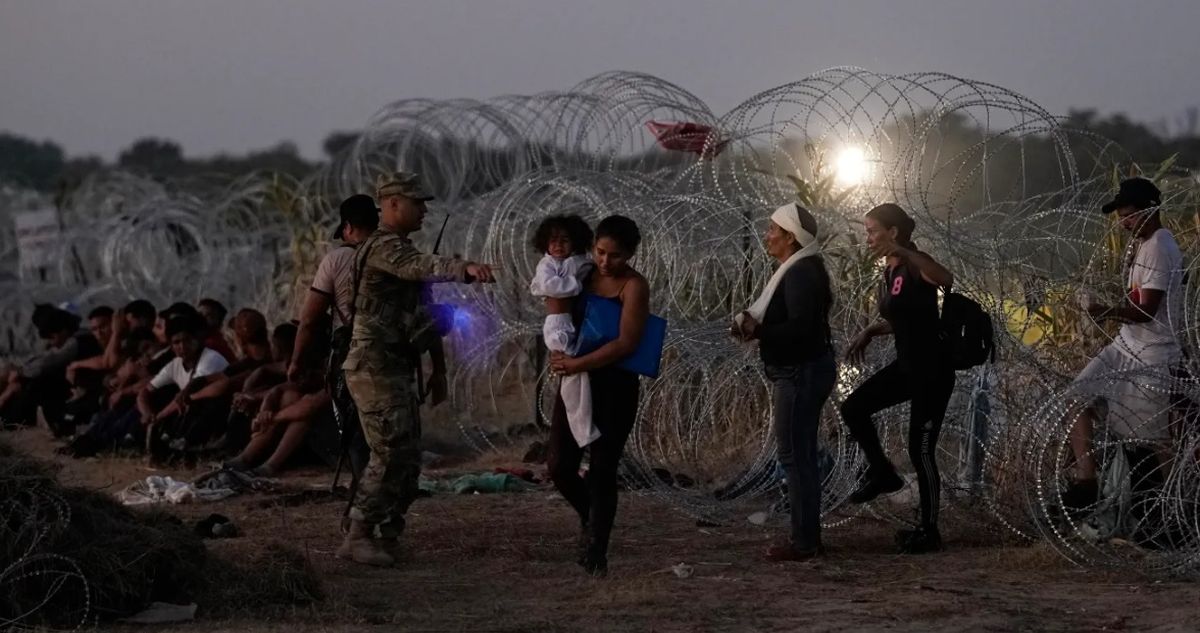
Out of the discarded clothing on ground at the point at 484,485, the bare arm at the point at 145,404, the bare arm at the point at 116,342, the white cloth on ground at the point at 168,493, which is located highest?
the bare arm at the point at 116,342

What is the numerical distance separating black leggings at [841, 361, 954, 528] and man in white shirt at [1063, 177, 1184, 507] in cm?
58

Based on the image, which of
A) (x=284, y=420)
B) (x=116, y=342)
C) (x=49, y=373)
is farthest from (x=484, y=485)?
(x=49, y=373)

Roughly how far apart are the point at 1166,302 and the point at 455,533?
3.57m

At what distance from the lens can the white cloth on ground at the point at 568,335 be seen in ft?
23.4

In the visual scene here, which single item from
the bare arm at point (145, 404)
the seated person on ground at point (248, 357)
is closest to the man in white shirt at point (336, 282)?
the seated person on ground at point (248, 357)

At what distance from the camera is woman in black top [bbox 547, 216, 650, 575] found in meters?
7.15

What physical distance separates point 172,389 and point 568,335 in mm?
6123

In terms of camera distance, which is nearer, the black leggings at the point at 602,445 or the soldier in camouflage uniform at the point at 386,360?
the black leggings at the point at 602,445

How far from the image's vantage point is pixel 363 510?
770cm

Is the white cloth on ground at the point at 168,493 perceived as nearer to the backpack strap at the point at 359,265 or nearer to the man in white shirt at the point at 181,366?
the man in white shirt at the point at 181,366

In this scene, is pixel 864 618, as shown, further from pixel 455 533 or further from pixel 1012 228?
pixel 1012 228

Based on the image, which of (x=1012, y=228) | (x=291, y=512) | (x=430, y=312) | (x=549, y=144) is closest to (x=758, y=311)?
(x=430, y=312)

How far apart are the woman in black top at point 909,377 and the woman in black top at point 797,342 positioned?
1.05 ft

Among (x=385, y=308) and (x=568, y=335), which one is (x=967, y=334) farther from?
(x=385, y=308)
